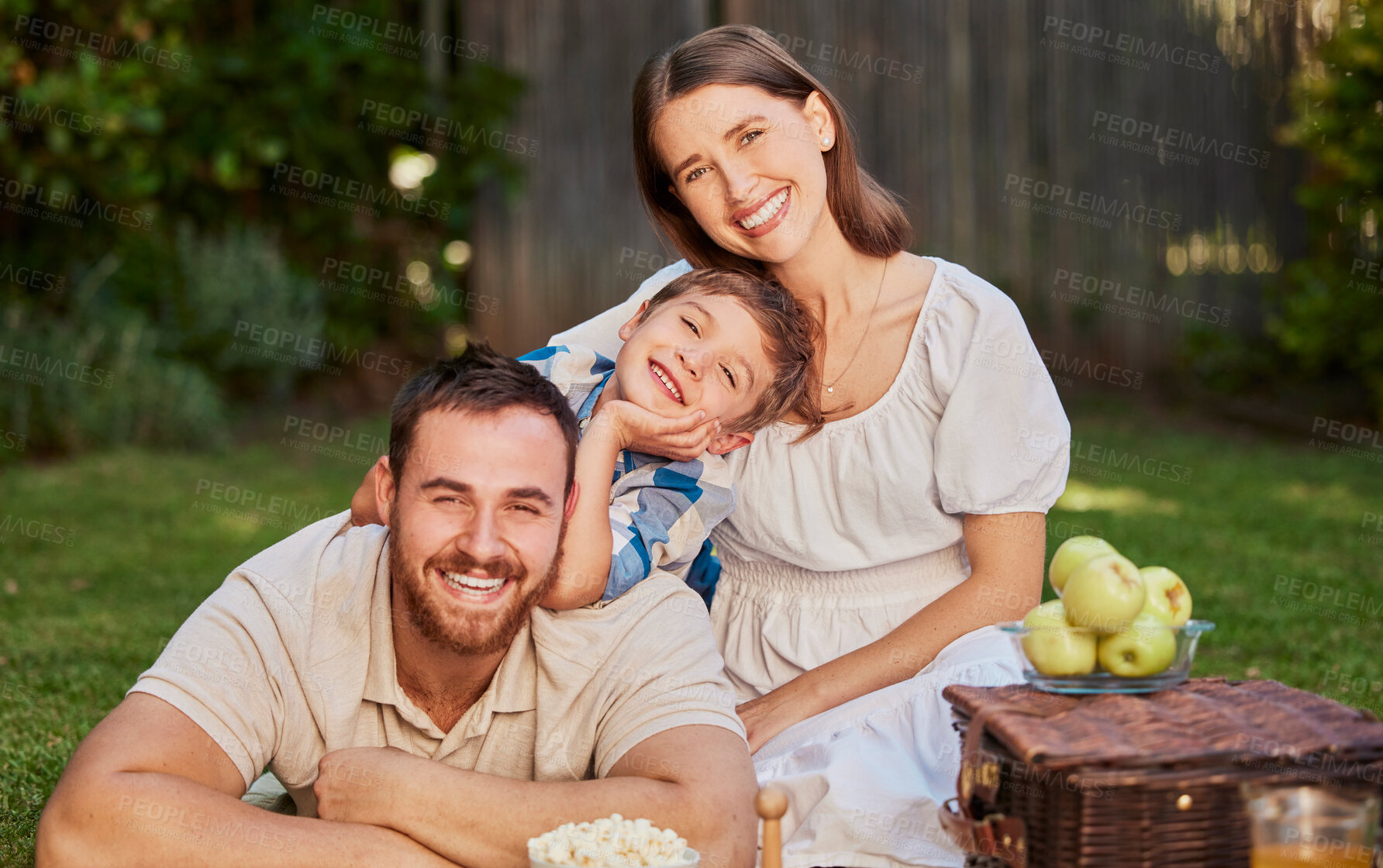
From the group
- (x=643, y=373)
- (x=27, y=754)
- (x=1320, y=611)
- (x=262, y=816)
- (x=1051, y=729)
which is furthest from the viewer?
(x=1320, y=611)

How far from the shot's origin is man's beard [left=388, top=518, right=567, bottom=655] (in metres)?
2.46

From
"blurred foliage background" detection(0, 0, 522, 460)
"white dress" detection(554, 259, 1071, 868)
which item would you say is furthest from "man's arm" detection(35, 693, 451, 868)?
"blurred foliage background" detection(0, 0, 522, 460)

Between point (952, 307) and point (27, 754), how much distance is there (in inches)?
106

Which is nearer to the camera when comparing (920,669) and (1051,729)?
(1051,729)

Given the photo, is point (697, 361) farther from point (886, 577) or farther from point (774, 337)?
point (886, 577)

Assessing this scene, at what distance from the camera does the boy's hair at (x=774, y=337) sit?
3127 mm

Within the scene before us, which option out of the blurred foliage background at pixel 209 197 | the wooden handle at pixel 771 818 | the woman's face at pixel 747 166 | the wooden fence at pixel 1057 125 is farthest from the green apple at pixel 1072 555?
the wooden fence at pixel 1057 125

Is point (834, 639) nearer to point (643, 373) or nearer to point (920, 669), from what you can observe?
point (920, 669)

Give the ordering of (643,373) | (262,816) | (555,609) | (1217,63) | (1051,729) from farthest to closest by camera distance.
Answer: (1217,63)
(643,373)
(555,609)
(262,816)
(1051,729)

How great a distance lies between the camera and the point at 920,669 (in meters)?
3.05

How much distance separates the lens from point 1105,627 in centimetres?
221

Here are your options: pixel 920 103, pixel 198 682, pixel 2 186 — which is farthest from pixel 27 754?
pixel 920 103

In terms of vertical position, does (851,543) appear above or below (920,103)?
below

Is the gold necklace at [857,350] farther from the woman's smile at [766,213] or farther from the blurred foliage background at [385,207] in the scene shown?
the blurred foliage background at [385,207]
